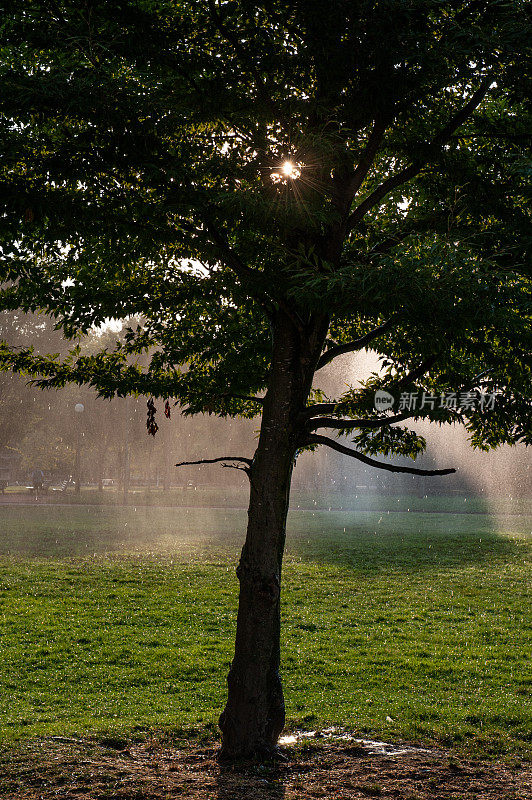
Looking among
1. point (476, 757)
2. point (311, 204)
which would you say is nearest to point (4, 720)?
point (476, 757)

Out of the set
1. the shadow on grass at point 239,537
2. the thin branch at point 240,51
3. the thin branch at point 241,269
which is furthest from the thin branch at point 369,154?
the shadow on grass at point 239,537

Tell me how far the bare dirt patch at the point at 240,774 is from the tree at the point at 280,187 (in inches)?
15.5

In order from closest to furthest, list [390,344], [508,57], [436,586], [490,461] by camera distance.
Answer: [508,57], [390,344], [436,586], [490,461]

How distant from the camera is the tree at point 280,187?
14.8 ft

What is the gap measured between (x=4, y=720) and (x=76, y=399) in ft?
120

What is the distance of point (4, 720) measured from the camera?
6.68 metres

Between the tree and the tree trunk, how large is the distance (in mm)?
17

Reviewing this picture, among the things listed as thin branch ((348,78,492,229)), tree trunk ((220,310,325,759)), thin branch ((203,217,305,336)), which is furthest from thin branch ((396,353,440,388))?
thin branch ((348,78,492,229))

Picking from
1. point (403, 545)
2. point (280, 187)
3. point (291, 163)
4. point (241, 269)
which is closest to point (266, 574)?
point (241, 269)

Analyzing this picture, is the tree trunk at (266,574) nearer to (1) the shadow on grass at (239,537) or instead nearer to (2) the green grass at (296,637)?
(2) the green grass at (296,637)

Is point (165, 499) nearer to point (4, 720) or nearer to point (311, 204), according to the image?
point (4, 720)

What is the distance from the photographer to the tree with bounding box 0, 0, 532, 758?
4504mm

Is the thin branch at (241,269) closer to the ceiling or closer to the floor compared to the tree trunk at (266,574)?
closer to the ceiling

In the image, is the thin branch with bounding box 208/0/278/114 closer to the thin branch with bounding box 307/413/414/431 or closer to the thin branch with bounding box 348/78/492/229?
the thin branch with bounding box 348/78/492/229
